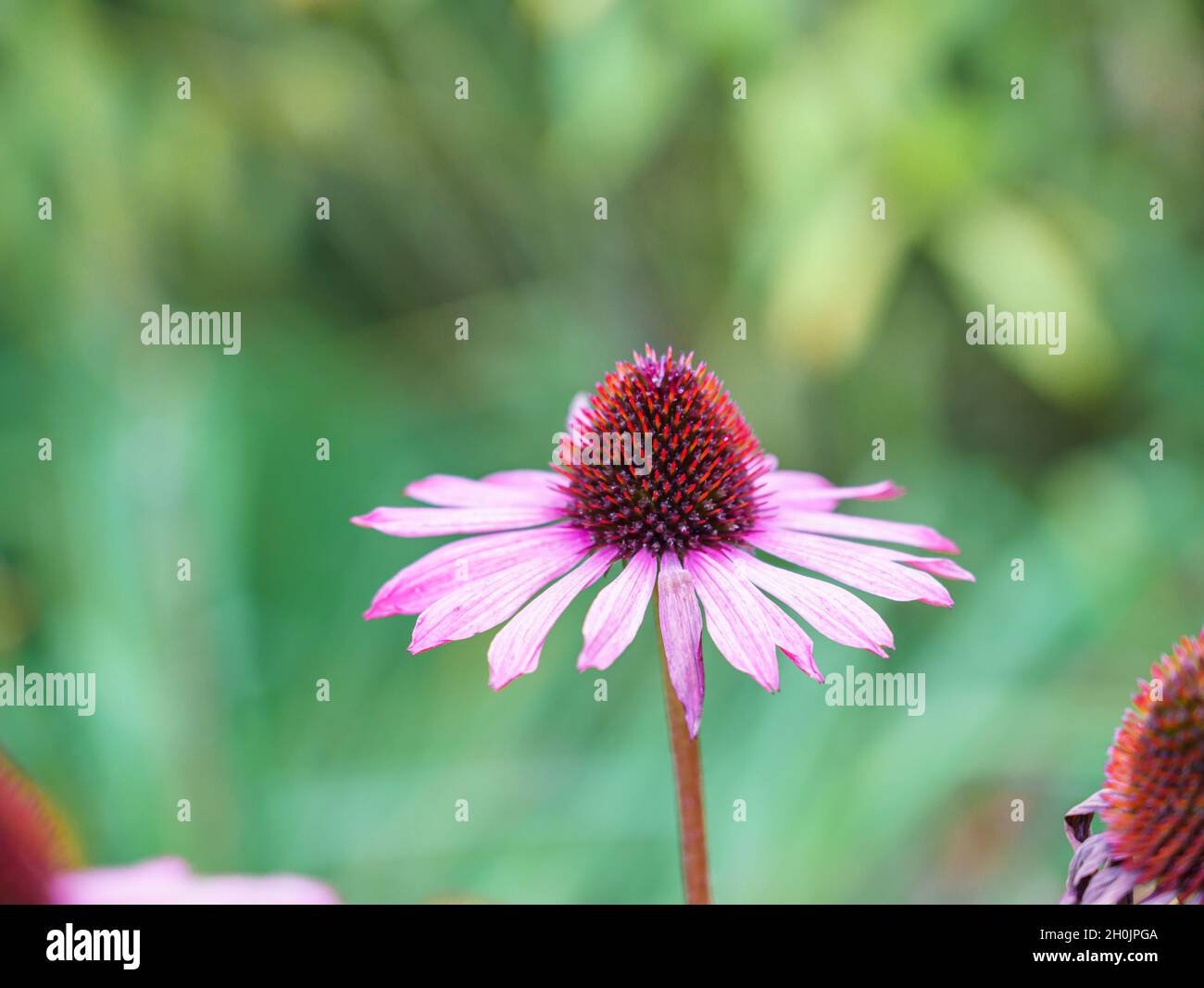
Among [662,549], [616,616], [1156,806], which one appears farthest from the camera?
[662,549]

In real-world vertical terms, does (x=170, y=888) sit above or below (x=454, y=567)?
below

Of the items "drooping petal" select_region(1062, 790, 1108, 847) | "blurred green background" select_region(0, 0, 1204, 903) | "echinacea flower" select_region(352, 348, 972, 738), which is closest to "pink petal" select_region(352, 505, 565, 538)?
"echinacea flower" select_region(352, 348, 972, 738)

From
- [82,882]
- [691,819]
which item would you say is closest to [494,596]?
[691,819]

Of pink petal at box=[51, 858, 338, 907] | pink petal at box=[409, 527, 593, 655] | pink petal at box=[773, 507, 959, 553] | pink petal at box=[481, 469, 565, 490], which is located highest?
pink petal at box=[481, 469, 565, 490]

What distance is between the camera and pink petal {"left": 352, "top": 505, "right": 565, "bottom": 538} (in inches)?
24.9

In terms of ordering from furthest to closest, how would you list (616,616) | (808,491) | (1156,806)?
(808,491), (616,616), (1156,806)

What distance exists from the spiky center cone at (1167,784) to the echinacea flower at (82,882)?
1.13 ft

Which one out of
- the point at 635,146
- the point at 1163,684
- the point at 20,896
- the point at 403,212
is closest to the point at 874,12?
the point at 635,146

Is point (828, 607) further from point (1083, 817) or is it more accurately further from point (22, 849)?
point (22, 849)

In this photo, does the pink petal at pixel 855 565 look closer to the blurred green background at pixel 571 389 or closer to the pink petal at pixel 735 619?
the pink petal at pixel 735 619

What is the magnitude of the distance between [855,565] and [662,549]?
4.4 inches

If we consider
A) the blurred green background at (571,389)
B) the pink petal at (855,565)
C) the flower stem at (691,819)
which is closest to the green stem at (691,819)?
the flower stem at (691,819)

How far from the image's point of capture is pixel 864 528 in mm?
653

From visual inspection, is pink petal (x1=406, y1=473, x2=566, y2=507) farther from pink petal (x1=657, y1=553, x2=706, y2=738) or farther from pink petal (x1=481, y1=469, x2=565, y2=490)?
pink petal (x1=657, y1=553, x2=706, y2=738)
